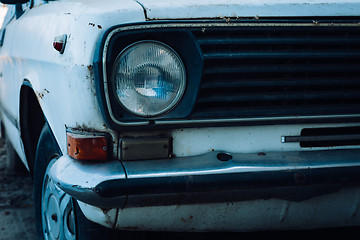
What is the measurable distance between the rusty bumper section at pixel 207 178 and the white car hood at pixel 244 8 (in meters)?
0.56

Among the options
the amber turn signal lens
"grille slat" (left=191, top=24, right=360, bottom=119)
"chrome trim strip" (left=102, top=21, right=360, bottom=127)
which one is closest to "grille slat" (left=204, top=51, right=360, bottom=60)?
"grille slat" (left=191, top=24, right=360, bottom=119)

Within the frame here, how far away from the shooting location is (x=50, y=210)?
2436 mm

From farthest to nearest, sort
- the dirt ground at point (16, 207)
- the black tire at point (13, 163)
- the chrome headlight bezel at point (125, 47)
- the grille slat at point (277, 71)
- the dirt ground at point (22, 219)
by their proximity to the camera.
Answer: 1. the black tire at point (13, 163)
2. the dirt ground at point (16, 207)
3. the dirt ground at point (22, 219)
4. the grille slat at point (277, 71)
5. the chrome headlight bezel at point (125, 47)

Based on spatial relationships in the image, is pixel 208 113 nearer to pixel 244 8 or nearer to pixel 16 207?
pixel 244 8

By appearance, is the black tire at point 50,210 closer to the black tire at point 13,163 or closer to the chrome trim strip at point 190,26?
the chrome trim strip at point 190,26

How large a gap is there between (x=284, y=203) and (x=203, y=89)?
0.58 metres

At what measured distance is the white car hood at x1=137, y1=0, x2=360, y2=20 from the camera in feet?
5.68

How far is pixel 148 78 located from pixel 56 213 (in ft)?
3.41

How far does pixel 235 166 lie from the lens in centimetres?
175

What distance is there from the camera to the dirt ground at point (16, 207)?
3.21 m

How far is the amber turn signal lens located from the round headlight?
0.17m

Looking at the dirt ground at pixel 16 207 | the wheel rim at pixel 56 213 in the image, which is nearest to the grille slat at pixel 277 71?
the wheel rim at pixel 56 213

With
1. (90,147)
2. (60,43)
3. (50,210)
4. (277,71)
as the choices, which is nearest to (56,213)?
(50,210)

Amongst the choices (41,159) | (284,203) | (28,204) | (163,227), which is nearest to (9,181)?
(28,204)
